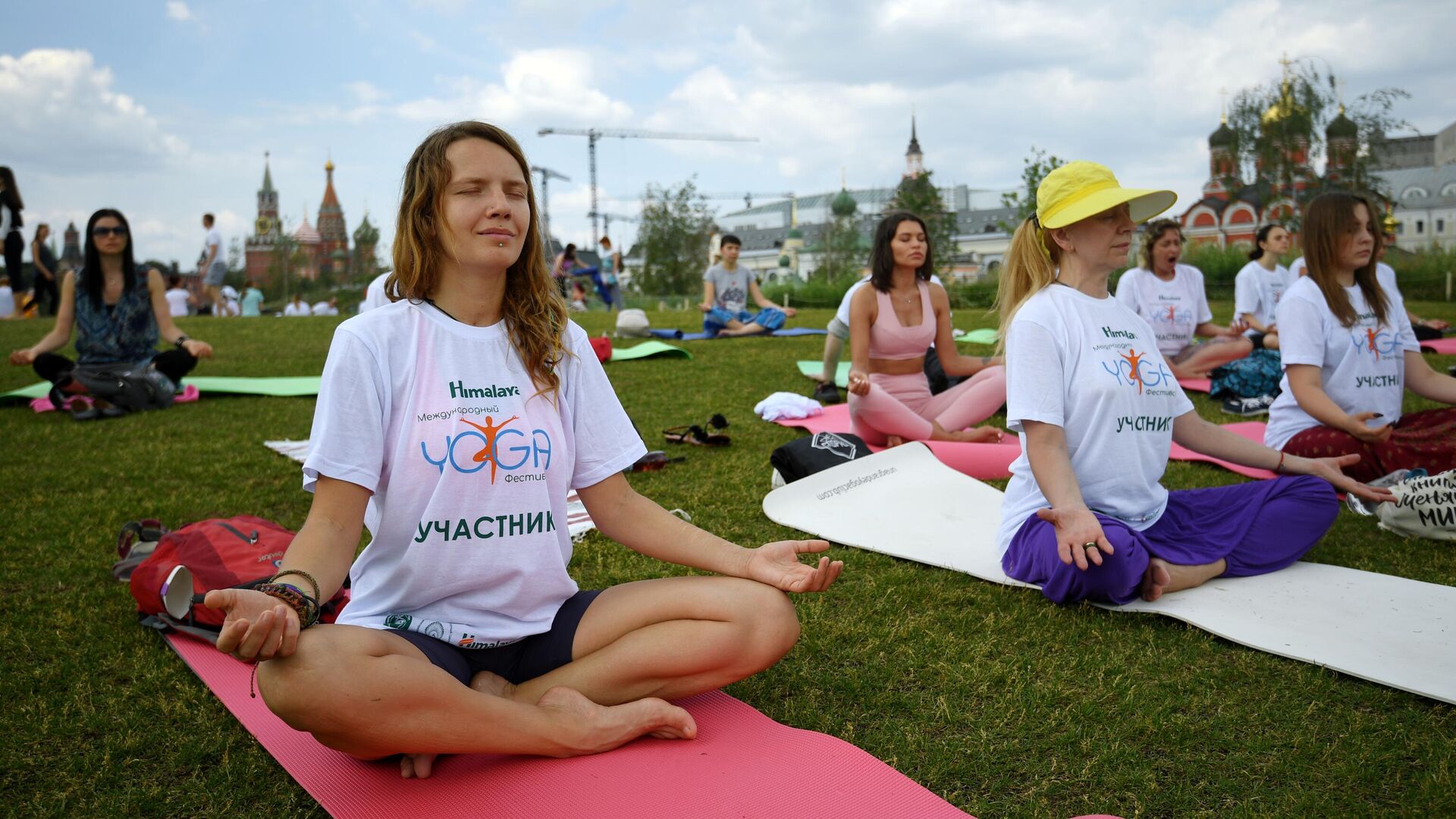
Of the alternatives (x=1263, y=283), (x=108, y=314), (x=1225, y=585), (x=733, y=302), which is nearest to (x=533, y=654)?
(x=1225, y=585)

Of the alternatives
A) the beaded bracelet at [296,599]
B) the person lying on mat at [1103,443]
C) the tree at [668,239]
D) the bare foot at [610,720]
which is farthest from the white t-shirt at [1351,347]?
the tree at [668,239]

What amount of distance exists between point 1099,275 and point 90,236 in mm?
6561

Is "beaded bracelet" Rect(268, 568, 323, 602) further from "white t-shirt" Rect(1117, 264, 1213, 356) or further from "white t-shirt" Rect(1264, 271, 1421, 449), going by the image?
"white t-shirt" Rect(1117, 264, 1213, 356)

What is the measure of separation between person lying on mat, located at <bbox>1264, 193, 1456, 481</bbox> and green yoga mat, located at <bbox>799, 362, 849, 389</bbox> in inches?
156

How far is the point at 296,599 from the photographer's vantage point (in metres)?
1.90

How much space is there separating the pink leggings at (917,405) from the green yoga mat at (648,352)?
4497mm

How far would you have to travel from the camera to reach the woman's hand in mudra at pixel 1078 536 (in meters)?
3.00

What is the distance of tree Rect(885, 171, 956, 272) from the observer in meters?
29.4

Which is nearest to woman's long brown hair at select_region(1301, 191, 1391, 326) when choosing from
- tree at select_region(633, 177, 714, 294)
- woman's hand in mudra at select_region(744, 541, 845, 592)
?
woman's hand in mudra at select_region(744, 541, 845, 592)

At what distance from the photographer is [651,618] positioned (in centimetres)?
240

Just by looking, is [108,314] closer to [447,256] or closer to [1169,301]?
[447,256]

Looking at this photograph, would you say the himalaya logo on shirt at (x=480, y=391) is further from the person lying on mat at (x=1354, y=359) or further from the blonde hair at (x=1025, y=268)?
the person lying on mat at (x=1354, y=359)

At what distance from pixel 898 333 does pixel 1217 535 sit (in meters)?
2.83

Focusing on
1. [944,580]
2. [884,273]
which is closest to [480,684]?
[944,580]
